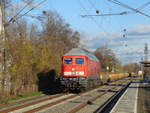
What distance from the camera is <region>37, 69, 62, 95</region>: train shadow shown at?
2274cm

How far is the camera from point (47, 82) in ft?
83.1

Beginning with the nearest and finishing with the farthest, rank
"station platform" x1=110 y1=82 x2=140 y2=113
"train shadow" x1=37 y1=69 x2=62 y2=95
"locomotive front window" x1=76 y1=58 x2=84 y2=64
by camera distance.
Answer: "station platform" x1=110 y1=82 x2=140 y2=113 → "locomotive front window" x1=76 y1=58 x2=84 y2=64 → "train shadow" x1=37 y1=69 x2=62 y2=95

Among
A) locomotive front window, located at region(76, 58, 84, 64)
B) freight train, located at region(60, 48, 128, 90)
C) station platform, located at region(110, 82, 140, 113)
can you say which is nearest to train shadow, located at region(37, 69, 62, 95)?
freight train, located at region(60, 48, 128, 90)

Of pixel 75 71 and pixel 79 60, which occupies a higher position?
pixel 79 60

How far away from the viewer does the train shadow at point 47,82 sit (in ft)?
74.6

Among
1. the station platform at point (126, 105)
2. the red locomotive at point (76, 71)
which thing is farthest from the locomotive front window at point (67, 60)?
the station platform at point (126, 105)

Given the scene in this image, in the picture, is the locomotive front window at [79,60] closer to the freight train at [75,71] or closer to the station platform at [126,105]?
the freight train at [75,71]

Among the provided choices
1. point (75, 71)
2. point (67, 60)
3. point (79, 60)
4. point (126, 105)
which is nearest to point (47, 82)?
point (67, 60)

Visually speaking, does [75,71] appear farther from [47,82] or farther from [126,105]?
[126,105]

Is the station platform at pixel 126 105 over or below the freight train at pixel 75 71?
below

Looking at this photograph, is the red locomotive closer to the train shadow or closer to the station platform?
the train shadow

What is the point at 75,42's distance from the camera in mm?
54750

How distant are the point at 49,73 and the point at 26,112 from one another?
1413cm

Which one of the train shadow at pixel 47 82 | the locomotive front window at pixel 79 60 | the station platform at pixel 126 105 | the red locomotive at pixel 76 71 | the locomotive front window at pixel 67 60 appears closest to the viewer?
the station platform at pixel 126 105
